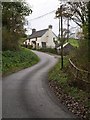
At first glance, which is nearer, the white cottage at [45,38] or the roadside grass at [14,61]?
the roadside grass at [14,61]

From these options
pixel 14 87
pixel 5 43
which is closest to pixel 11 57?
pixel 5 43

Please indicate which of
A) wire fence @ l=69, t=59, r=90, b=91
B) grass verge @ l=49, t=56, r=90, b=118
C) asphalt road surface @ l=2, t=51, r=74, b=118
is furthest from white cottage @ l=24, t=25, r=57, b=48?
wire fence @ l=69, t=59, r=90, b=91

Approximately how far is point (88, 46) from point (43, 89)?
172 inches

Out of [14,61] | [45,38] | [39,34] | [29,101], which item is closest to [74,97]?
[29,101]

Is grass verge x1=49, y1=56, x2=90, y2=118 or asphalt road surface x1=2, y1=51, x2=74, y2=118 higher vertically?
grass verge x1=49, y1=56, x2=90, y2=118

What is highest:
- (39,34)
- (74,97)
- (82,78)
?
(39,34)

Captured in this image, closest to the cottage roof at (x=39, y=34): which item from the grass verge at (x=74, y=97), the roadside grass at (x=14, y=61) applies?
the roadside grass at (x=14, y=61)

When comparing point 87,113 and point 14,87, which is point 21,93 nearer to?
point 14,87

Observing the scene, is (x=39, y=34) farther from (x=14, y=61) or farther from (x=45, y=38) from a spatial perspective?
(x=14, y=61)

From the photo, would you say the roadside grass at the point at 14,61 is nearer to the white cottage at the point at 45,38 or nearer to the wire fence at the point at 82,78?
the wire fence at the point at 82,78

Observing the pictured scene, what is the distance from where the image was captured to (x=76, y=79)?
1888 cm

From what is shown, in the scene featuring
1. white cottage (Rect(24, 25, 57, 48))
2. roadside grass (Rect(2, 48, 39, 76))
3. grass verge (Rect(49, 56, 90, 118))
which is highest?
white cottage (Rect(24, 25, 57, 48))

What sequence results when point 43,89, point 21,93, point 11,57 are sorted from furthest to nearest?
point 11,57
point 43,89
point 21,93

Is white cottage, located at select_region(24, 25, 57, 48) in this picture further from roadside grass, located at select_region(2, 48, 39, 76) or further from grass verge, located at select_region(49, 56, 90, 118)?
grass verge, located at select_region(49, 56, 90, 118)
